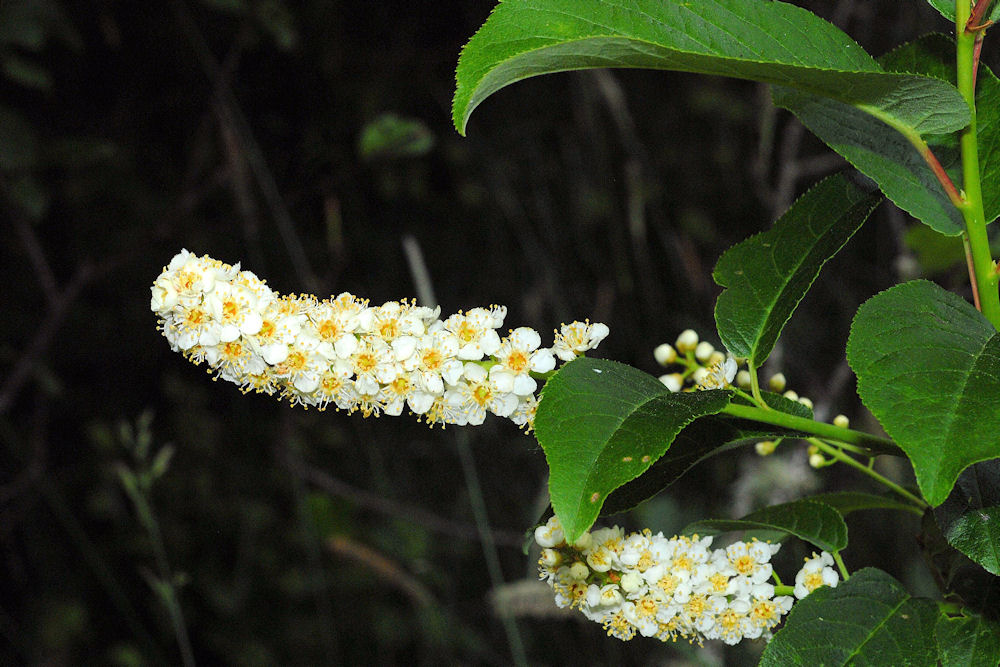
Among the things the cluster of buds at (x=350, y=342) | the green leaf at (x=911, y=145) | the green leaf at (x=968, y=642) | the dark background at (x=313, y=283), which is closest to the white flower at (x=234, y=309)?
the cluster of buds at (x=350, y=342)

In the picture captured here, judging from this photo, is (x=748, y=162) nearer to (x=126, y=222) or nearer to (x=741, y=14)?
(x=126, y=222)

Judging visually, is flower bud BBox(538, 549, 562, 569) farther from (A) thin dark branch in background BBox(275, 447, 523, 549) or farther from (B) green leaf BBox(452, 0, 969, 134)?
(A) thin dark branch in background BBox(275, 447, 523, 549)

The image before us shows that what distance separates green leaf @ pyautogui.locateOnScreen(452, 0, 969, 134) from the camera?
0.55 meters

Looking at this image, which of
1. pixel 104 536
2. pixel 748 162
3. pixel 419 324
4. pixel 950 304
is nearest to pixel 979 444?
pixel 950 304

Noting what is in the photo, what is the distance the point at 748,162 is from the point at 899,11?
0.73 meters

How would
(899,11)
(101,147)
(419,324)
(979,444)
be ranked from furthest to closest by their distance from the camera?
1. (899,11)
2. (101,147)
3. (419,324)
4. (979,444)

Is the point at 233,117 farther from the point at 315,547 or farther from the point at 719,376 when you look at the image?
the point at 719,376

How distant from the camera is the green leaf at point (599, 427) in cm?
55

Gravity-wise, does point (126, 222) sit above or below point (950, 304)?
above

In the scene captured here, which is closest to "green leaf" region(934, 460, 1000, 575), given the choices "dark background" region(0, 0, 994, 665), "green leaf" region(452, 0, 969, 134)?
"green leaf" region(452, 0, 969, 134)

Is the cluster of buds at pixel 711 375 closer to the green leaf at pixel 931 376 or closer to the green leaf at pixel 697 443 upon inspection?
the green leaf at pixel 697 443

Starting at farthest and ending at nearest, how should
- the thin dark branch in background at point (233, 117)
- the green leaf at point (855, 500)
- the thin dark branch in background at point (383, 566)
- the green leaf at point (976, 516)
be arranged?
the thin dark branch in background at point (233, 117)
the thin dark branch in background at point (383, 566)
the green leaf at point (855, 500)
the green leaf at point (976, 516)

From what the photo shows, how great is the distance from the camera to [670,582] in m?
0.76

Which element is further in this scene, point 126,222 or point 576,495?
point 126,222
